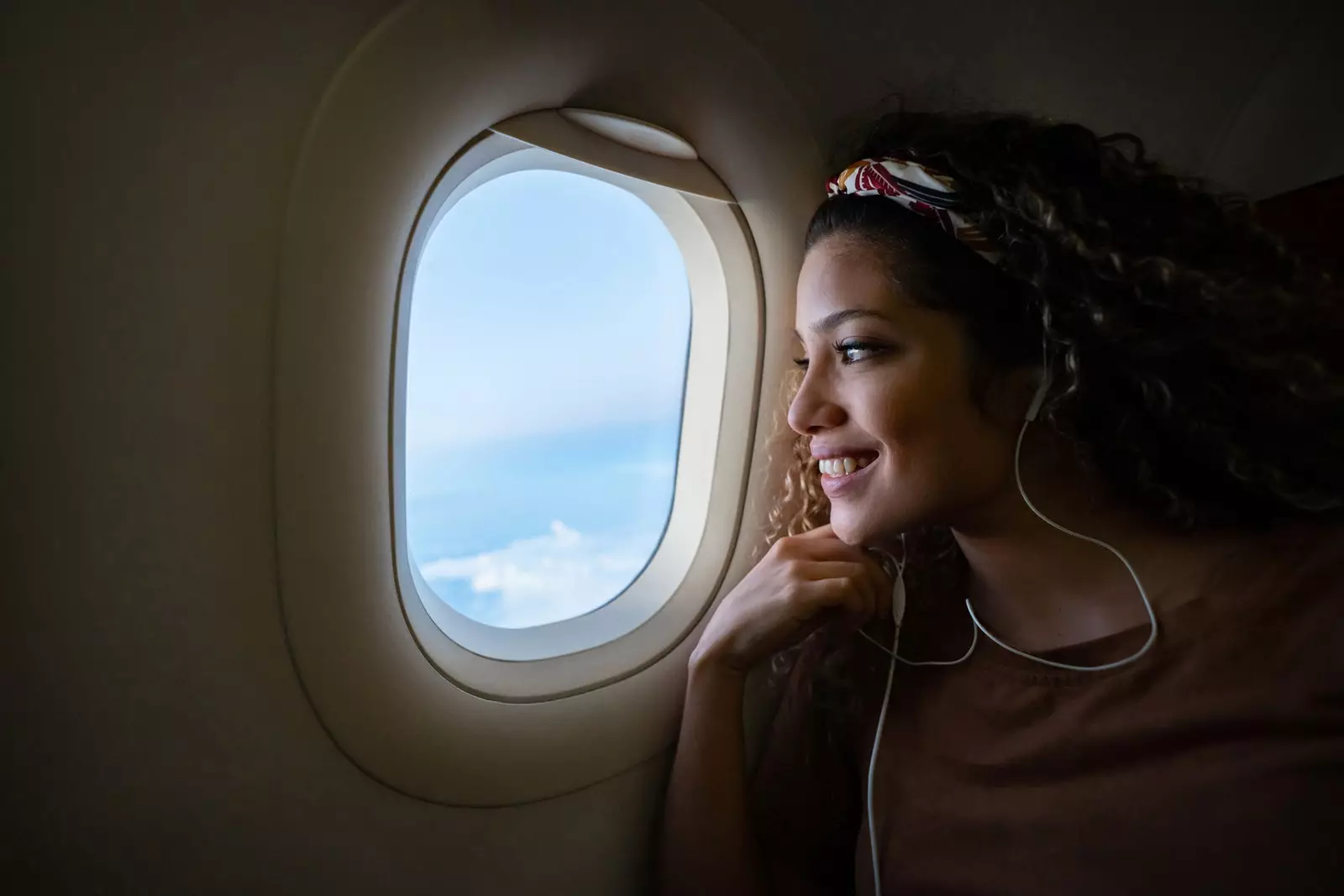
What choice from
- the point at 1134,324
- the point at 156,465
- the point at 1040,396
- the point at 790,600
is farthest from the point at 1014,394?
the point at 156,465

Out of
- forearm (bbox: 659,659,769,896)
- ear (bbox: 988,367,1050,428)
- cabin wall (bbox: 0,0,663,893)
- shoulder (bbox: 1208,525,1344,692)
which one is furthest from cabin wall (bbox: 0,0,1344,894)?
shoulder (bbox: 1208,525,1344,692)

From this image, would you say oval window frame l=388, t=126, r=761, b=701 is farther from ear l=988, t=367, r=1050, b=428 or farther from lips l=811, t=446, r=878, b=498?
ear l=988, t=367, r=1050, b=428

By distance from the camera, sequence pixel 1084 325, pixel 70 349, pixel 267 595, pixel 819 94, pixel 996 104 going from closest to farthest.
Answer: pixel 70 349 → pixel 267 595 → pixel 1084 325 → pixel 819 94 → pixel 996 104

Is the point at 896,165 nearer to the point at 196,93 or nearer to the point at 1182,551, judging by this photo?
the point at 1182,551

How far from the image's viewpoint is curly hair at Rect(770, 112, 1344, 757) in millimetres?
864

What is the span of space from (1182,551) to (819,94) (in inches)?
28.6

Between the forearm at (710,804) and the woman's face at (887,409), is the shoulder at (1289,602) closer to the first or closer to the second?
the woman's face at (887,409)

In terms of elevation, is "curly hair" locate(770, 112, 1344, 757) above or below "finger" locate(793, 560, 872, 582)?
above

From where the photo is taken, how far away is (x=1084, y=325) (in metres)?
0.87

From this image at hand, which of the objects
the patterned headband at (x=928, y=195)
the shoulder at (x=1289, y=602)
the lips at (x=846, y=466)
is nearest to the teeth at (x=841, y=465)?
the lips at (x=846, y=466)

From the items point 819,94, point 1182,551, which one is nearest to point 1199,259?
point 1182,551

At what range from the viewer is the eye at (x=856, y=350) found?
90 cm

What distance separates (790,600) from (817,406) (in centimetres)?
26

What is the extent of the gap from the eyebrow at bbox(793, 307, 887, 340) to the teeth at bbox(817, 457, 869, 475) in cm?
16
